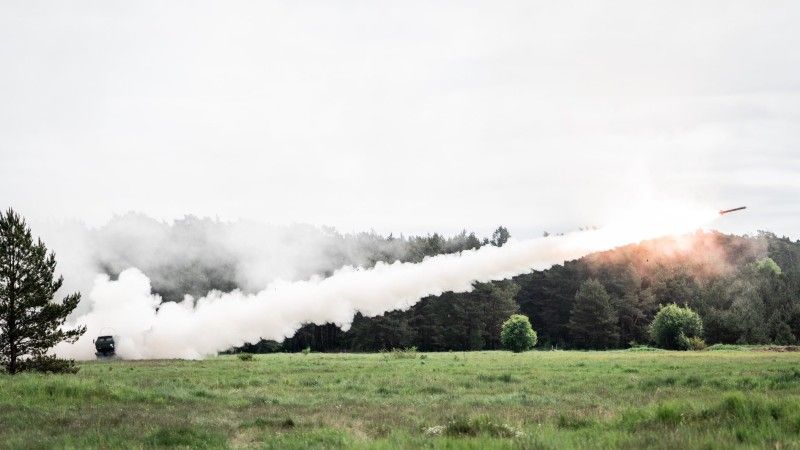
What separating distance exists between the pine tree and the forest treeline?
64.1 m

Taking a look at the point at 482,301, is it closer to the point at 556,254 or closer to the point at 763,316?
the point at 763,316

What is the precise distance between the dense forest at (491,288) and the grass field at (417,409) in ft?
192

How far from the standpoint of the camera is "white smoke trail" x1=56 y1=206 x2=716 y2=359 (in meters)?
43.4

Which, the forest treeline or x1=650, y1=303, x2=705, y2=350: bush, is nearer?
x1=650, y1=303, x2=705, y2=350: bush

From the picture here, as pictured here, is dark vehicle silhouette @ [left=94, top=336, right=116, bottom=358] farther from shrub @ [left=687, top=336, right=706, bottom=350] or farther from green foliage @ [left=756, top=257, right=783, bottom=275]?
green foliage @ [left=756, top=257, right=783, bottom=275]

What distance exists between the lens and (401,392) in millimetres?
29656

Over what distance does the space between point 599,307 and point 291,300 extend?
214ft

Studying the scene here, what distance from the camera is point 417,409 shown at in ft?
75.0

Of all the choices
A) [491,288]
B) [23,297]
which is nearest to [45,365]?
[23,297]

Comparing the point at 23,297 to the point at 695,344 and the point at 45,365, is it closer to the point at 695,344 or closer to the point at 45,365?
the point at 45,365

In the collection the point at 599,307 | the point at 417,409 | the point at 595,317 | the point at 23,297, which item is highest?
the point at 23,297

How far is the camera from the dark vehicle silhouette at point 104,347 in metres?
64.0

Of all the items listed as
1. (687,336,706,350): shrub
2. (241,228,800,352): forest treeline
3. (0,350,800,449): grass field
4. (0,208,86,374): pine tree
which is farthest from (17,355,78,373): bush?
(687,336,706,350): shrub

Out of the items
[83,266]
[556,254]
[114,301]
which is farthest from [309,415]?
[83,266]
